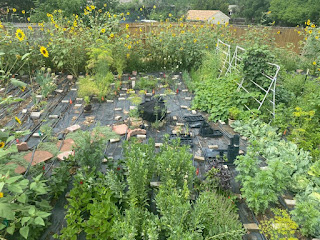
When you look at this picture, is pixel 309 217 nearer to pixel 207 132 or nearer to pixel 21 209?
pixel 207 132

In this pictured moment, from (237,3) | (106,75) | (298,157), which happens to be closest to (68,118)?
(106,75)

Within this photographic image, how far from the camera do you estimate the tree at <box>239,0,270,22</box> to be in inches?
1097

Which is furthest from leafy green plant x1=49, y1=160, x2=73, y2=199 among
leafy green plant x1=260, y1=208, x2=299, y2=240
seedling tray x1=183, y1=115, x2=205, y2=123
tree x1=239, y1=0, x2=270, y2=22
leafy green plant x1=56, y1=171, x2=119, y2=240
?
tree x1=239, y1=0, x2=270, y2=22

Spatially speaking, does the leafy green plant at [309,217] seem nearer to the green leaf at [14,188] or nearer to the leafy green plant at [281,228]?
A: the leafy green plant at [281,228]

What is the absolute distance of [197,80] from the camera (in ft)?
20.0

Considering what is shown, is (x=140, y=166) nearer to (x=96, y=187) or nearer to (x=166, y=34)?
(x=96, y=187)

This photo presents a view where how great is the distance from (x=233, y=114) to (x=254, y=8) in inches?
1164

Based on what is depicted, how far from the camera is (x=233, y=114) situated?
439cm

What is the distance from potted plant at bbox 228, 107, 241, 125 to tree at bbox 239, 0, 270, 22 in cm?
2714

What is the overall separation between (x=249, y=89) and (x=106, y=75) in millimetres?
3287

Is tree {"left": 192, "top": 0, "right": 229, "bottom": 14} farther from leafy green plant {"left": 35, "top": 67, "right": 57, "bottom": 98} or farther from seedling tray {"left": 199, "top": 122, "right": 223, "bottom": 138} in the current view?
seedling tray {"left": 199, "top": 122, "right": 223, "bottom": 138}

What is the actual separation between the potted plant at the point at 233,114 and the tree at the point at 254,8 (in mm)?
27137

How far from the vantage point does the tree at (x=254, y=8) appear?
27.9 metres

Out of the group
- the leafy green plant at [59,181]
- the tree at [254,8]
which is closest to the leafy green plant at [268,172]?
the leafy green plant at [59,181]
